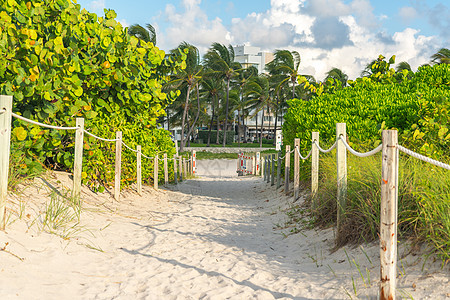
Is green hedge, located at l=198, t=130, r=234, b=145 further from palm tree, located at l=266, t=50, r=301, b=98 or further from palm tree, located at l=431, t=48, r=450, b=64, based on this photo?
palm tree, located at l=431, t=48, r=450, b=64

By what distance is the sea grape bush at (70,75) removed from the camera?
20.1 feet

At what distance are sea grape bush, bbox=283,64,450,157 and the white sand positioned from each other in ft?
8.59

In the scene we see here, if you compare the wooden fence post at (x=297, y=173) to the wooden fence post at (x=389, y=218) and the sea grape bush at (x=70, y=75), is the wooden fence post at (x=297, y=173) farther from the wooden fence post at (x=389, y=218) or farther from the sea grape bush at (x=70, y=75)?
the wooden fence post at (x=389, y=218)

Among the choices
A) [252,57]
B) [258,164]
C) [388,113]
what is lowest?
[258,164]

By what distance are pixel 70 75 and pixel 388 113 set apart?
20.4ft

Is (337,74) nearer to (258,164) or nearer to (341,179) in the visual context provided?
(258,164)

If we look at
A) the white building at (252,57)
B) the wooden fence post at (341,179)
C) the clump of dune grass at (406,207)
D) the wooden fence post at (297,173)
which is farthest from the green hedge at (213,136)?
the wooden fence post at (341,179)

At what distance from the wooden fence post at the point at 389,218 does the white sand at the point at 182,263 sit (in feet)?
0.59

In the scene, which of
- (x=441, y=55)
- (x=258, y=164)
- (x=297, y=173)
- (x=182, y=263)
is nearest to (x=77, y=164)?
(x=182, y=263)

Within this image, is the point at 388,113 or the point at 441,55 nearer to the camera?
the point at 388,113

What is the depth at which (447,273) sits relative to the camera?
3121 mm

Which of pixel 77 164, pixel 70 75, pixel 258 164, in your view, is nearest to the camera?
pixel 77 164

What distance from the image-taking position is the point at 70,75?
6734 millimetres

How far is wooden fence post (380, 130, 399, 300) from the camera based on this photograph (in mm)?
3029
